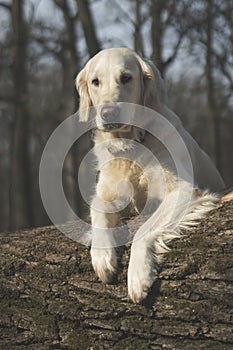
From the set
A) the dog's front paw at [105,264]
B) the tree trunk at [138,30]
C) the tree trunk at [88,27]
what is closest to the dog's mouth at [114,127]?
the dog's front paw at [105,264]

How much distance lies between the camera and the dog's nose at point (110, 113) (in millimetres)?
3793

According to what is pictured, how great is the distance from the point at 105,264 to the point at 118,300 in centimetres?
23

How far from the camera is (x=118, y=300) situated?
11.1 ft

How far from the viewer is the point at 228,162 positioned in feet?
84.0

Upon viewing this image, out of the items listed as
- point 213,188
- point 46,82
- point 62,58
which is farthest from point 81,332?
point 46,82

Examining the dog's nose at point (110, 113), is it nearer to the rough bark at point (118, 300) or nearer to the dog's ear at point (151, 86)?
the dog's ear at point (151, 86)

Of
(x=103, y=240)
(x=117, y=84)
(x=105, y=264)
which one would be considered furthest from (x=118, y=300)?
(x=117, y=84)

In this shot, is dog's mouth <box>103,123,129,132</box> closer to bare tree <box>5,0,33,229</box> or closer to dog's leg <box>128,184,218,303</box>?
dog's leg <box>128,184,218,303</box>

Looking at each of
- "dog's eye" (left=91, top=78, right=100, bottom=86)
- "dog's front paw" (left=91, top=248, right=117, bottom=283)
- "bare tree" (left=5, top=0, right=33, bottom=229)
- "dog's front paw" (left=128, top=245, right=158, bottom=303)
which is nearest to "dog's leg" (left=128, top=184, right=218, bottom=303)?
"dog's front paw" (left=128, top=245, right=158, bottom=303)

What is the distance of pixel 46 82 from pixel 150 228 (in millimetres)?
22399

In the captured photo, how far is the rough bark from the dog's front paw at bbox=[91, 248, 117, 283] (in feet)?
0.18

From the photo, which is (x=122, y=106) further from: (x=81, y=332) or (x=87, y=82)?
(x=81, y=332)

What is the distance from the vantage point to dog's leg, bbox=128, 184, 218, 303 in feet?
10.9

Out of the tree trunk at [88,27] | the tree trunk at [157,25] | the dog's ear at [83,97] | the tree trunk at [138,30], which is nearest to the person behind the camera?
the dog's ear at [83,97]
